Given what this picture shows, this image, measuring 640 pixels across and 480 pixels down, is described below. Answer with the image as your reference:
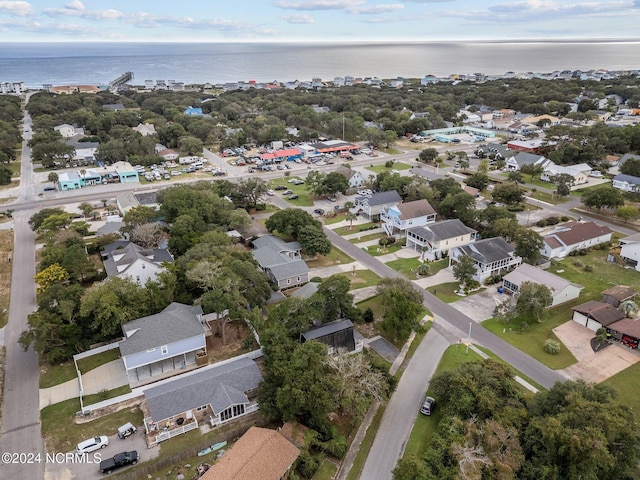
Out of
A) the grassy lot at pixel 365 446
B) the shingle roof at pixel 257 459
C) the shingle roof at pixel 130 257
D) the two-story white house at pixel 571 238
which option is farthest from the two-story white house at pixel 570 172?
the shingle roof at pixel 257 459

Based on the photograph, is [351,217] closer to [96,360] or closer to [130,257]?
[130,257]

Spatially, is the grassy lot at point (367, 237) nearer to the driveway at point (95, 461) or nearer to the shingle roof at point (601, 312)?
the shingle roof at point (601, 312)

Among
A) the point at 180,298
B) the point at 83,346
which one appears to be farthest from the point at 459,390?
the point at 83,346

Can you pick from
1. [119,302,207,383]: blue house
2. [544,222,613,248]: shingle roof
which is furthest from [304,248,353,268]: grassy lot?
[544,222,613,248]: shingle roof

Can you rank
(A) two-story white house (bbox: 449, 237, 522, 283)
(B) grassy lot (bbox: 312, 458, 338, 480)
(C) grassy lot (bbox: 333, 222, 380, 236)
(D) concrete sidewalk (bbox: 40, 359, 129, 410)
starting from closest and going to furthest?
(B) grassy lot (bbox: 312, 458, 338, 480) < (D) concrete sidewalk (bbox: 40, 359, 129, 410) < (A) two-story white house (bbox: 449, 237, 522, 283) < (C) grassy lot (bbox: 333, 222, 380, 236)

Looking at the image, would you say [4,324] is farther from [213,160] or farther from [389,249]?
[213,160]

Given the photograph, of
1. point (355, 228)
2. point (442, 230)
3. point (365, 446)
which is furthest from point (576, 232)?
point (365, 446)

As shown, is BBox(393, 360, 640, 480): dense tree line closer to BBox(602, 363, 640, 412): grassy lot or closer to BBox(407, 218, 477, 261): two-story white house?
BBox(602, 363, 640, 412): grassy lot

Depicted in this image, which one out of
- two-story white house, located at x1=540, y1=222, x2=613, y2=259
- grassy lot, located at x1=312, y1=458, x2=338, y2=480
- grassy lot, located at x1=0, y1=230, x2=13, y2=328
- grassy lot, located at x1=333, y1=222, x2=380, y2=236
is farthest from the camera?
grassy lot, located at x1=333, y1=222, x2=380, y2=236
